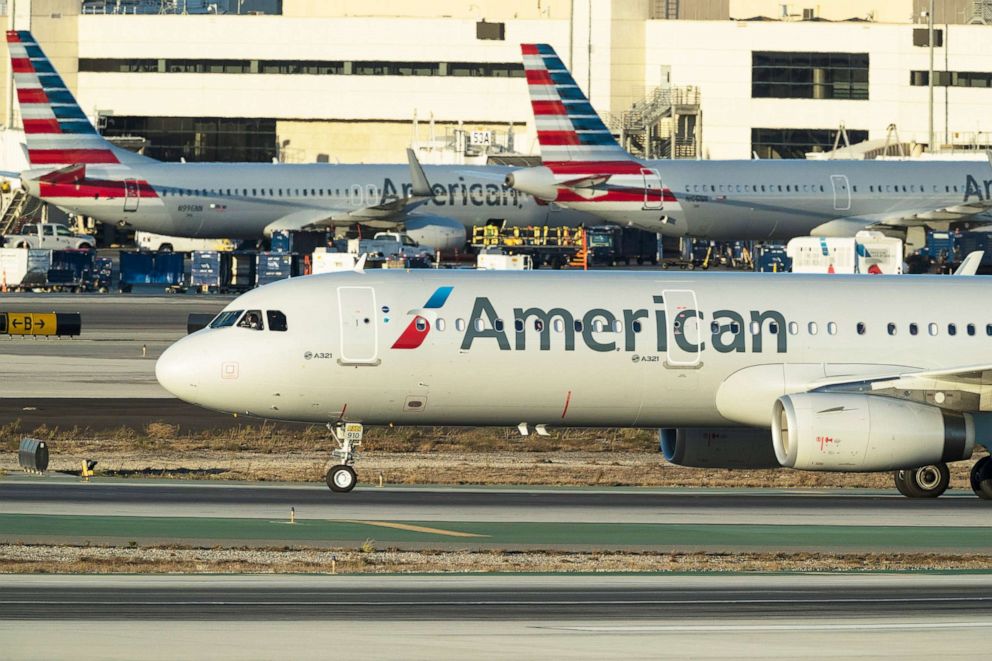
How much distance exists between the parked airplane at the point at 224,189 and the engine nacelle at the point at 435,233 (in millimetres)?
50

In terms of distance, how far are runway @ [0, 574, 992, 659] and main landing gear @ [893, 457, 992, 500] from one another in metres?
8.80

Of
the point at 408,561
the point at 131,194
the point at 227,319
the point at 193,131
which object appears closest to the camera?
the point at 408,561

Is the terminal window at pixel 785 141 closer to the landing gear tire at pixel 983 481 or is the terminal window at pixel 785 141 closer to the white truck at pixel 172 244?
the white truck at pixel 172 244

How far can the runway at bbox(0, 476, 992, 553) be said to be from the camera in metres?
26.0

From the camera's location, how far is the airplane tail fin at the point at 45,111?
8619cm

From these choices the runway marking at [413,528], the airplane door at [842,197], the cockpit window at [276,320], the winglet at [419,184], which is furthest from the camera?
the winglet at [419,184]

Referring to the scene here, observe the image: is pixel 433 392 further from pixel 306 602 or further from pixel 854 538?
pixel 306 602

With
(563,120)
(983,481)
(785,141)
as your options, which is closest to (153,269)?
(563,120)

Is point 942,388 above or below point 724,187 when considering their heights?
below

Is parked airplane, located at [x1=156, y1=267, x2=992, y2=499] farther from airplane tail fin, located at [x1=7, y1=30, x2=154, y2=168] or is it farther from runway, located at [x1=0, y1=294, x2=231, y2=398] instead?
airplane tail fin, located at [x1=7, y1=30, x2=154, y2=168]

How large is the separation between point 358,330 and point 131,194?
197 ft

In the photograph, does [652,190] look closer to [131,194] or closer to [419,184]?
[419,184]

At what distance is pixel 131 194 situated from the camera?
3474 inches

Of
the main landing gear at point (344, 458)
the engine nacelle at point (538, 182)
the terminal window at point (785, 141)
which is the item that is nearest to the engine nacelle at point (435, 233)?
the engine nacelle at point (538, 182)
